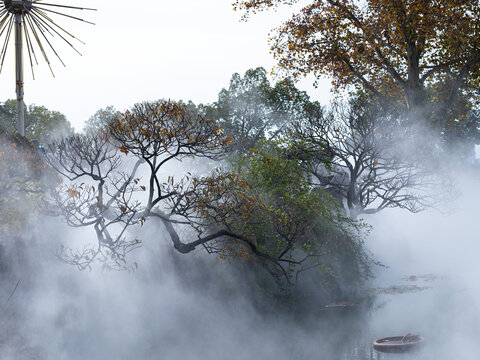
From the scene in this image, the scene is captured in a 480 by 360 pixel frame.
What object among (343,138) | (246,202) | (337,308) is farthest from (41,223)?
(343,138)

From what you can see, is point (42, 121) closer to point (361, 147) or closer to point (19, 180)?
point (361, 147)

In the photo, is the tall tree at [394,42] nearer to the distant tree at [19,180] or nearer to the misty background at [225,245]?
the misty background at [225,245]

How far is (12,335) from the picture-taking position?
41.2ft

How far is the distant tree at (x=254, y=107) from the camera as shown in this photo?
136ft

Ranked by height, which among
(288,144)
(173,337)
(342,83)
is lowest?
(173,337)

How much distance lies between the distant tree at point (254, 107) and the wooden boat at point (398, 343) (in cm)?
2867

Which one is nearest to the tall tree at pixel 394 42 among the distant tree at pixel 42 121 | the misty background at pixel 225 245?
the misty background at pixel 225 245

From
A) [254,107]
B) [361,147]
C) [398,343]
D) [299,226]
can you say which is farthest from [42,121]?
[398,343]

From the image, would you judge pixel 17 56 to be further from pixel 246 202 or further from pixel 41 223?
pixel 246 202

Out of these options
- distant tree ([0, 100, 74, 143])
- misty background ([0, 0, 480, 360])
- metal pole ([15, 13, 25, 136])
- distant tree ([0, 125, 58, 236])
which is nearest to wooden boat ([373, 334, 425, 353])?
misty background ([0, 0, 480, 360])

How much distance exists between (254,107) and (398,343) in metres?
31.2

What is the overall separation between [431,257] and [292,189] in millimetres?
15800

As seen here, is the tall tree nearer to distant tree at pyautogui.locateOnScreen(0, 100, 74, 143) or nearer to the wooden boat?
the wooden boat

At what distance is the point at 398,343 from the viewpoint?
1213 cm
